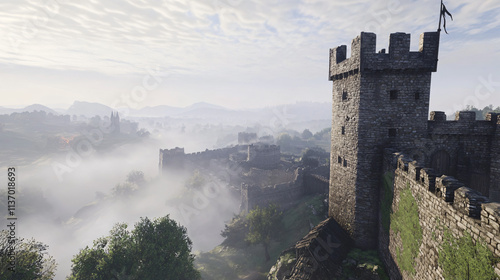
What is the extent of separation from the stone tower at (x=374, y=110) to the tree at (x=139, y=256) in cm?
1828

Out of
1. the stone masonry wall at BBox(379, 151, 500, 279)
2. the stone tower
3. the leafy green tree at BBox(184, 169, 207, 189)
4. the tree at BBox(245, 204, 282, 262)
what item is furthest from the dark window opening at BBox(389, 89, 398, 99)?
the leafy green tree at BBox(184, 169, 207, 189)

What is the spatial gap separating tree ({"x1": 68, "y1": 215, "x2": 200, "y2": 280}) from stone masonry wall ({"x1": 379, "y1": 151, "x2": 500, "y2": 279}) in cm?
2025

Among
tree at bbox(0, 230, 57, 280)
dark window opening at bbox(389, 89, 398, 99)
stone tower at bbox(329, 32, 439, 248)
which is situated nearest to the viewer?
stone tower at bbox(329, 32, 439, 248)

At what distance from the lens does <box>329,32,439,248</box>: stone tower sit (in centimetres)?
1415

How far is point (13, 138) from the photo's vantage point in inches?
7205

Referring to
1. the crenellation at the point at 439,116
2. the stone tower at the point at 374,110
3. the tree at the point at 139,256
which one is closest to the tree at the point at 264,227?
the tree at the point at 139,256

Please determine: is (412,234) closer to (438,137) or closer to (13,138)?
(438,137)

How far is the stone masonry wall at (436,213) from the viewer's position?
6816mm

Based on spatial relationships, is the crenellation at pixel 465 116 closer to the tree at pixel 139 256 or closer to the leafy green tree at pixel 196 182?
the tree at pixel 139 256

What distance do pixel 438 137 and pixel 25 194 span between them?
128361 millimetres

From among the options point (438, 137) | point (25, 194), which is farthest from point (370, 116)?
point (25, 194)

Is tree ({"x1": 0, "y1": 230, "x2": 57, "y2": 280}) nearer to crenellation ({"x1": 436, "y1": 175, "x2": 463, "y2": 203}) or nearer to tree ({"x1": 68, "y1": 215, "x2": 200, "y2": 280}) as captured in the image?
tree ({"x1": 68, "y1": 215, "x2": 200, "y2": 280})

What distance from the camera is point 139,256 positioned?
23.5 metres

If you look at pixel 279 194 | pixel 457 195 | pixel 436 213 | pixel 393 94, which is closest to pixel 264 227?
pixel 279 194
